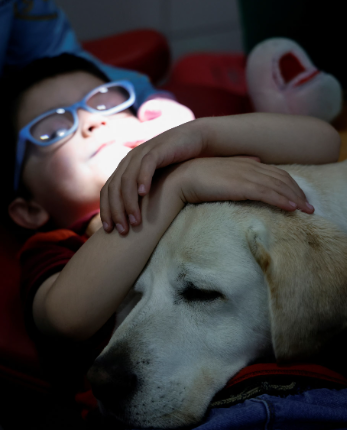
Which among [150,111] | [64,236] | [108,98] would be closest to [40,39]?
[108,98]

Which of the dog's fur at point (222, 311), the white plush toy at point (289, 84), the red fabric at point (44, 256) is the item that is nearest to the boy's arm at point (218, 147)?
the dog's fur at point (222, 311)

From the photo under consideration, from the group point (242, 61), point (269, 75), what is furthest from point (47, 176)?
point (242, 61)

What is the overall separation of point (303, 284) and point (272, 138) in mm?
450

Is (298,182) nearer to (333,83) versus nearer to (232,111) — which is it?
(333,83)

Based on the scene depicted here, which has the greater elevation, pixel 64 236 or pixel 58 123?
pixel 58 123

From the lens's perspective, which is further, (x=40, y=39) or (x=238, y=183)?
(x=40, y=39)

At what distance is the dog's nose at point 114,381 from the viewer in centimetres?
75

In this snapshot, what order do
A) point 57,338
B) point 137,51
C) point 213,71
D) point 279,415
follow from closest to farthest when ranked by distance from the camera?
point 279,415 → point 57,338 → point 137,51 → point 213,71

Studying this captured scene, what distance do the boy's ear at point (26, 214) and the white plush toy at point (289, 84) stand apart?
3.18 ft

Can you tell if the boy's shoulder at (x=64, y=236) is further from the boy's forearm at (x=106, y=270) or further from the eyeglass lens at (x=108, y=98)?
the eyeglass lens at (x=108, y=98)

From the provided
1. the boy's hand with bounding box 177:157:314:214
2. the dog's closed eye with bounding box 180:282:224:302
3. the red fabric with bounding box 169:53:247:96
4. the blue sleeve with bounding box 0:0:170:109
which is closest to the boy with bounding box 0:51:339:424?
the boy's hand with bounding box 177:157:314:214

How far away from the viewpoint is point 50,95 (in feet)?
4.41

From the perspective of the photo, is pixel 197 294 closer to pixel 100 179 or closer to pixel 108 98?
pixel 100 179

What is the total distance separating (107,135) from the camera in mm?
1238
